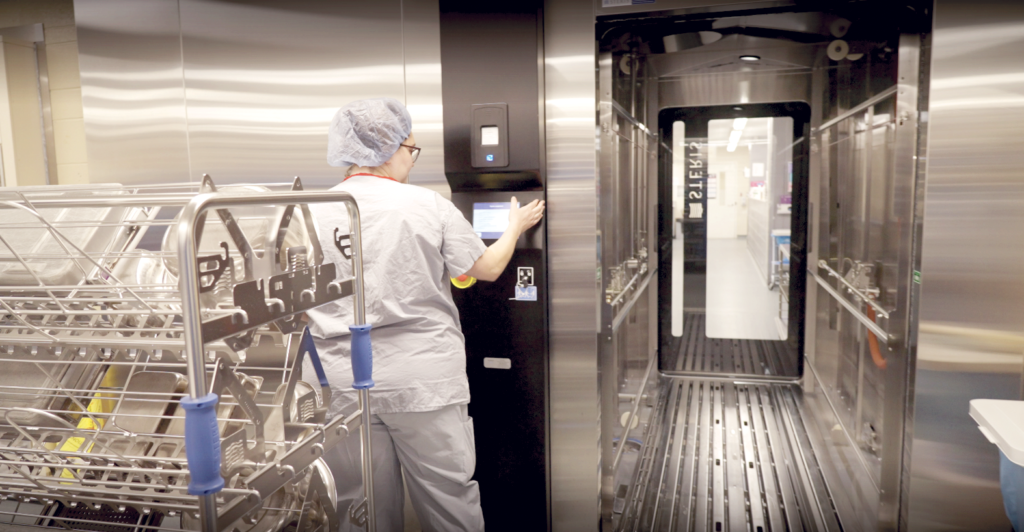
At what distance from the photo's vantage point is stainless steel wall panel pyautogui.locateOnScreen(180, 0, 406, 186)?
266 centimetres

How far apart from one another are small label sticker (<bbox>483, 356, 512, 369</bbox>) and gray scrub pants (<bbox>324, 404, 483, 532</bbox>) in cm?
43

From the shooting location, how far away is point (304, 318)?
1.58 meters

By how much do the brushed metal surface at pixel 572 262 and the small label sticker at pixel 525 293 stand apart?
8 cm

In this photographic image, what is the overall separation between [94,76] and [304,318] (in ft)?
7.50

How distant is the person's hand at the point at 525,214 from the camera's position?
2.30 metres

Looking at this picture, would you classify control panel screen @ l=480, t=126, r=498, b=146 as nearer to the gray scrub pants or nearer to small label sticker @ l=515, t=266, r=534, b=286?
small label sticker @ l=515, t=266, r=534, b=286

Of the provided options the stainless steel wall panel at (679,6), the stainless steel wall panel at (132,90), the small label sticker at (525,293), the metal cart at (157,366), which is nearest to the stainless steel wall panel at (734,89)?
the stainless steel wall panel at (679,6)

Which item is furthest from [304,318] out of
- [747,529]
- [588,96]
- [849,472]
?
[849,472]

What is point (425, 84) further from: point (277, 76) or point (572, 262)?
point (572, 262)

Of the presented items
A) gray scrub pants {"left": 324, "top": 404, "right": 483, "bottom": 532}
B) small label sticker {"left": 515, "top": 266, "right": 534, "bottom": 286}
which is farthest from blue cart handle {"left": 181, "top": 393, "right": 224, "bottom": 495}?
small label sticker {"left": 515, "top": 266, "right": 534, "bottom": 286}

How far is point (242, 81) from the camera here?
9.29 feet

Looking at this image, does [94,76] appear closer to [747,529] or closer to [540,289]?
[540,289]

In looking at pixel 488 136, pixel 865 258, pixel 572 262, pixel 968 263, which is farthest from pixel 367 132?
pixel 865 258

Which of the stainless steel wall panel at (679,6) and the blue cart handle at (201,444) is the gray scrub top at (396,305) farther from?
the stainless steel wall panel at (679,6)
